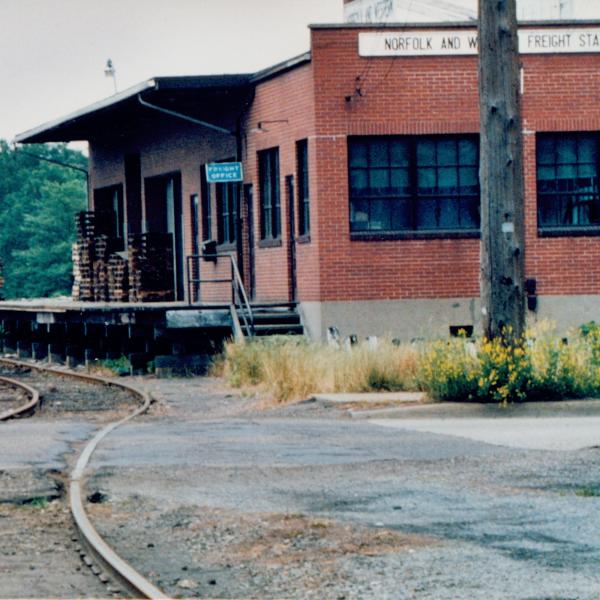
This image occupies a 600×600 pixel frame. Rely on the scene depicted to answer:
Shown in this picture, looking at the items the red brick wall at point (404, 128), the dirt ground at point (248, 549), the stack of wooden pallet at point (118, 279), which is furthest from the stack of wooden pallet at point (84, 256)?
the dirt ground at point (248, 549)

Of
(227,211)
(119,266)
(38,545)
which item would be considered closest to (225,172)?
(227,211)

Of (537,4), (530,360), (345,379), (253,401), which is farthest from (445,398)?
(537,4)

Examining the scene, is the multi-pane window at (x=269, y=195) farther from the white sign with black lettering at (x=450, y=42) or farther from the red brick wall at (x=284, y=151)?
the white sign with black lettering at (x=450, y=42)

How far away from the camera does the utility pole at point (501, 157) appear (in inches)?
713

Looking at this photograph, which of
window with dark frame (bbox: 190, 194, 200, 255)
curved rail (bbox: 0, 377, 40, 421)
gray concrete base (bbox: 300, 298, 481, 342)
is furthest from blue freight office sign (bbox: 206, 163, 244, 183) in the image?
window with dark frame (bbox: 190, 194, 200, 255)

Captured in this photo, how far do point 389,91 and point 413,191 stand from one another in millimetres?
1729

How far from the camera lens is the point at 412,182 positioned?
26.8 metres

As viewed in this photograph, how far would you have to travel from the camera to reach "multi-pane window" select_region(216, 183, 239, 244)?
31688 millimetres

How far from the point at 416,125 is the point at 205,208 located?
27.5ft

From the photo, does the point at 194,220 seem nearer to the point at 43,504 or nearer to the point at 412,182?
the point at 412,182

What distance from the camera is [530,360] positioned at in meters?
18.0

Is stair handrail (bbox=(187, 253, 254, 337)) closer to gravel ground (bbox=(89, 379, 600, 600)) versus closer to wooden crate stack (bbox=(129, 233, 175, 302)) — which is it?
wooden crate stack (bbox=(129, 233, 175, 302))

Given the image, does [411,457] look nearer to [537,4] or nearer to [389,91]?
[389,91]

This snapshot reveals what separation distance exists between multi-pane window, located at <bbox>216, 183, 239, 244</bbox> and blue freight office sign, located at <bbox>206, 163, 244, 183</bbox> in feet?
6.02
